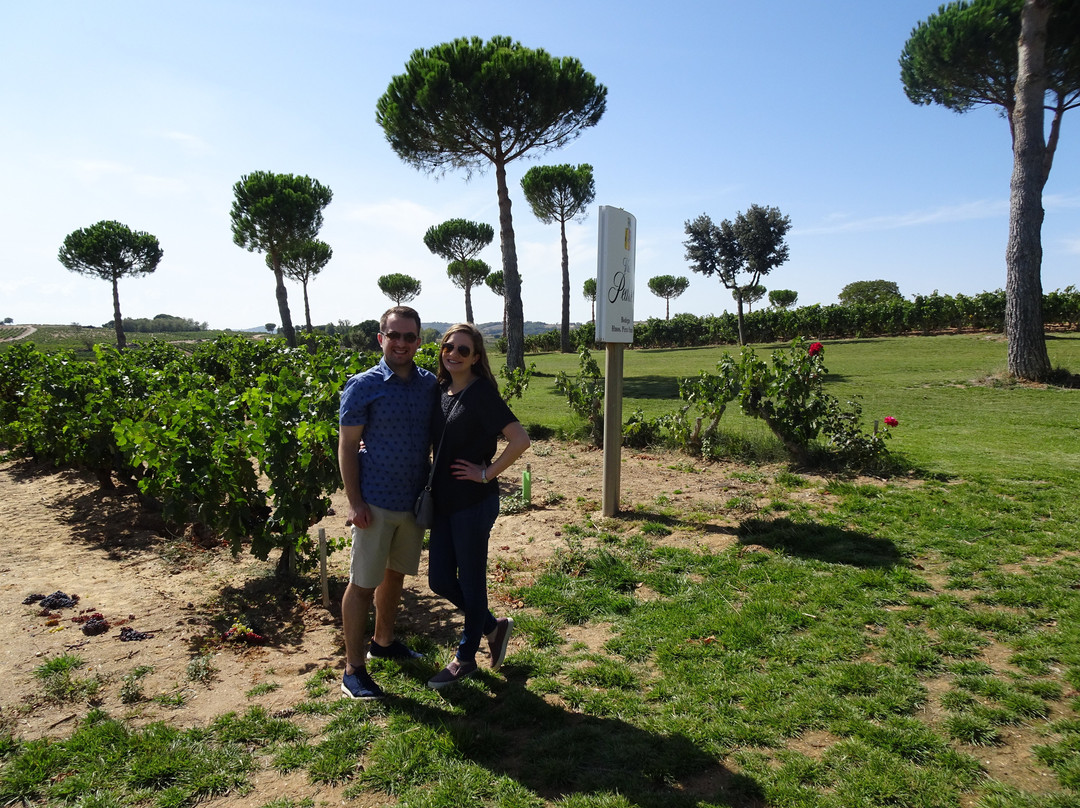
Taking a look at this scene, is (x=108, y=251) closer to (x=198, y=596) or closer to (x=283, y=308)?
(x=283, y=308)

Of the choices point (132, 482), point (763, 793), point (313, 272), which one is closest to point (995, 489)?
point (763, 793)

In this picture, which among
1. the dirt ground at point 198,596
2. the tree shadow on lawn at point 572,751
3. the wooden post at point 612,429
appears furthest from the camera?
the wooden post at point 612,429

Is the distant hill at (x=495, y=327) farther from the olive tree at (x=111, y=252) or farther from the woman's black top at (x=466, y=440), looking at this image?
the olive tree at (x=111, y=252)

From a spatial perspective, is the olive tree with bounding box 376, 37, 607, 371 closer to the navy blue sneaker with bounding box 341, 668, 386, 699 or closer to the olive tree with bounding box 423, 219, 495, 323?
the navy blue sneaker with bounding box 341, 668, 386, 699

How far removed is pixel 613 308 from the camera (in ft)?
18.4

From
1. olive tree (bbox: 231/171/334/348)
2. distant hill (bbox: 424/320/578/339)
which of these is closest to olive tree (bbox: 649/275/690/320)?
distant hill (bbox: 424/320/578/339)

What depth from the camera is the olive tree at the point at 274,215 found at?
36.7 m

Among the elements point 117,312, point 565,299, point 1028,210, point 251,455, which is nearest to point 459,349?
point 251,455

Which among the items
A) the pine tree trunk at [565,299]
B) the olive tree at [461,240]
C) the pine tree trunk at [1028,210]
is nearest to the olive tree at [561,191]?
the pine tree trunk at [565,299]

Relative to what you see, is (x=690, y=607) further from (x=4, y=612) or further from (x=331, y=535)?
(x=4, y=612)

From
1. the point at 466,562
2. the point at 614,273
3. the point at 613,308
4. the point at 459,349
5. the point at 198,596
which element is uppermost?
the point at 614,273

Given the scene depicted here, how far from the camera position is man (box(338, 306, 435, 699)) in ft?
9.46

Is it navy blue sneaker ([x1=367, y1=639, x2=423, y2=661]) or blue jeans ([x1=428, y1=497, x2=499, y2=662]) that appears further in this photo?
navy blue sneaker ([x1=367, y1=639, x2=423, y2=661])

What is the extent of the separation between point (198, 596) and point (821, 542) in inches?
171
